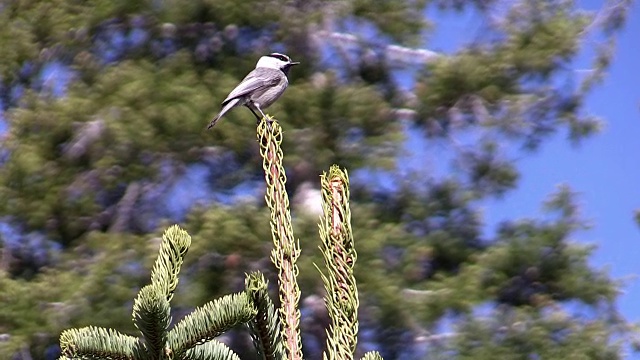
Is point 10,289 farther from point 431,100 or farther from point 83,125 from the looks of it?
point 431,100

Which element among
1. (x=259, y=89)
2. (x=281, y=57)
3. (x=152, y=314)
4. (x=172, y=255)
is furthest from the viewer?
(x=281, y=57)

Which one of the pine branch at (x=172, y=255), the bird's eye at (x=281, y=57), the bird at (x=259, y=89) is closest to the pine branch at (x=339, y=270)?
the pine branch at (x=172, y=255)

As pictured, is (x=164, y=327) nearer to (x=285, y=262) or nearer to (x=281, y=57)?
(x=285, y=262)

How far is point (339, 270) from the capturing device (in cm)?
141

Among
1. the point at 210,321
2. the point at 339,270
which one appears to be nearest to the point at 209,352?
the point at 210,321

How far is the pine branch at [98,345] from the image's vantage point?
1394mm

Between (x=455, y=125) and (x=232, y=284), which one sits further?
(x=455, y=125)

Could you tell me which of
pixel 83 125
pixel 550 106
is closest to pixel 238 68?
pixel 83 125

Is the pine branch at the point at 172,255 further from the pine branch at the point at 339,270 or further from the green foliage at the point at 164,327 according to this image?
the pine branch at the point at 339,270

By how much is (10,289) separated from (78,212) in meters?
0.99

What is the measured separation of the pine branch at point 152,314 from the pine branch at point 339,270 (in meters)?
0.20

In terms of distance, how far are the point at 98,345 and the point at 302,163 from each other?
6.93 m

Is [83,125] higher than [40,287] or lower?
higher

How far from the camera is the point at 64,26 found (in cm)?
922
